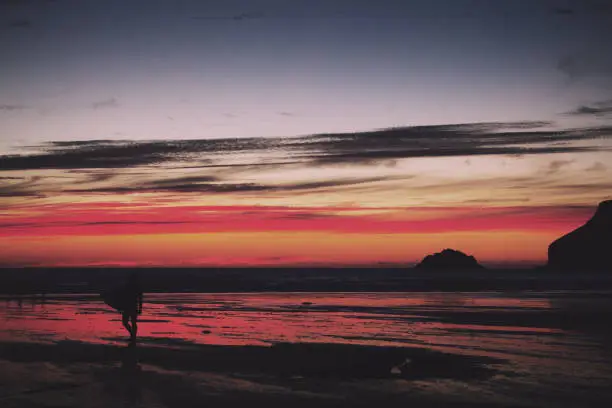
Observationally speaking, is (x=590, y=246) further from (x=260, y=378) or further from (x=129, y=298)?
(x=260, y=378)

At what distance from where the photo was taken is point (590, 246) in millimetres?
159000

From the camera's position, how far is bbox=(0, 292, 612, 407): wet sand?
48.3ft

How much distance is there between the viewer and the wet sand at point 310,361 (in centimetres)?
1472

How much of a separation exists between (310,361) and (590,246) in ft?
515

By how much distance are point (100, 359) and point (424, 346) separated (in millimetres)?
11139

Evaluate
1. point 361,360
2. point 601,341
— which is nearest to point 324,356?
point 361,360

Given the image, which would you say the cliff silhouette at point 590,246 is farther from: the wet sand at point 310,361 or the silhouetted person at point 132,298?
the silhouetted person at point 132,298

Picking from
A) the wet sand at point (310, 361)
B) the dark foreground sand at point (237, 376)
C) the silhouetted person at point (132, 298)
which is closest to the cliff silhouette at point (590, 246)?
the wet sand at point (310, 361)

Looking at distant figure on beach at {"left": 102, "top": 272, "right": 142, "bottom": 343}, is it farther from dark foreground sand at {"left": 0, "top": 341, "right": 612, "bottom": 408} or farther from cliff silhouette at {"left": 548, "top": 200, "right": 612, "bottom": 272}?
cliff silhouette at {"left": 548, "top": 200, "right": 612, "bottom": 272}

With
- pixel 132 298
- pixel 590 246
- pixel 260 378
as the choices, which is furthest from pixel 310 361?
pixel 590 246

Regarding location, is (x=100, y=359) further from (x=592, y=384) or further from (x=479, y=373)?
(x=592, y=384)

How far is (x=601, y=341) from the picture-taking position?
23.9 m

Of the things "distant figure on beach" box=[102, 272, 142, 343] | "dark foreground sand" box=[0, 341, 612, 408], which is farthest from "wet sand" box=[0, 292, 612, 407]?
"distant figure on beach" box=[102, 272, 142, 343]

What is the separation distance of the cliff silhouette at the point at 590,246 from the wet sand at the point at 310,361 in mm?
130298
